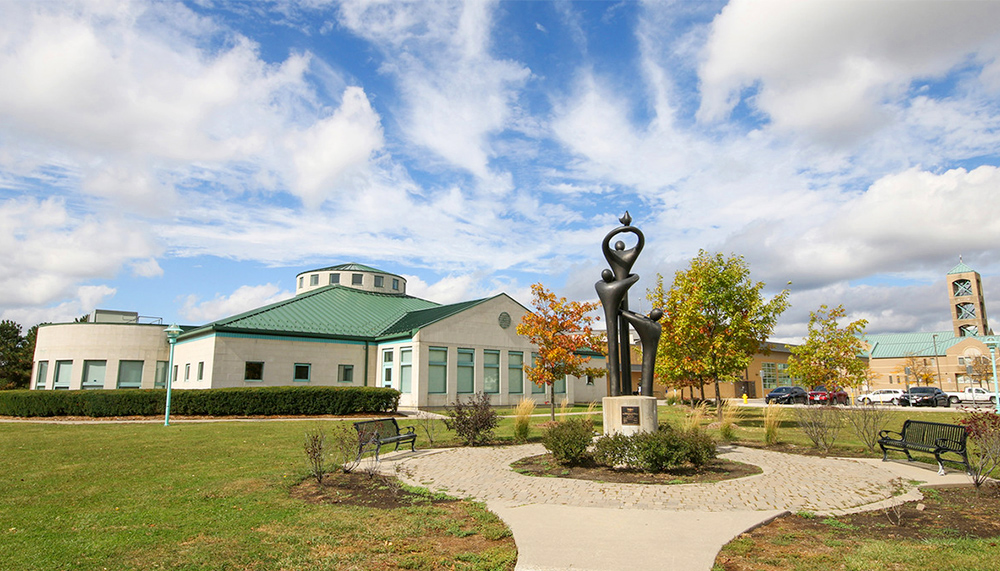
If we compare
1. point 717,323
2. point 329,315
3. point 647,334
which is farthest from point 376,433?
point 329,315

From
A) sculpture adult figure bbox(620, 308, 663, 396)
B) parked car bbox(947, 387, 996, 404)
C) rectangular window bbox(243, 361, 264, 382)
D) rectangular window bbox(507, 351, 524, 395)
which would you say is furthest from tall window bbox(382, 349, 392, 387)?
parked car bbox(947, 387, 996, 404)

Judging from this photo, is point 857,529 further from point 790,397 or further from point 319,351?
point 790,397

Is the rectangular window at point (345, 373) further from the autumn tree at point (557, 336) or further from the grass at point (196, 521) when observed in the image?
the grass at point (196, 521)

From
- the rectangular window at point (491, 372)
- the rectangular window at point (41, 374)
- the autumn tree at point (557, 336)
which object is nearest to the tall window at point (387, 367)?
the rectangular window at point (491, 372)

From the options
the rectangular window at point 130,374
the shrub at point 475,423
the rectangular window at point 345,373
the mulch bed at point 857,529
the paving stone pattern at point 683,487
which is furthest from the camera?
the rectangular window at point 130,374

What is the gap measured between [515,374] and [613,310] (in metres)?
22.2

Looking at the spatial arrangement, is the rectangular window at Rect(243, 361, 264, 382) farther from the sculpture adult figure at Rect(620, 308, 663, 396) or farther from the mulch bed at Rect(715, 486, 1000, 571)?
the mulch bed at Rect(715, 486, 1000, 571)

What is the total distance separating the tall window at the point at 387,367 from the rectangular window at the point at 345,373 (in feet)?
5.65

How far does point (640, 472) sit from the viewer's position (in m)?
9.50

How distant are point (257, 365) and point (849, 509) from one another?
26.4 metres

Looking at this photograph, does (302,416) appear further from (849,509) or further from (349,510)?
(849,509)

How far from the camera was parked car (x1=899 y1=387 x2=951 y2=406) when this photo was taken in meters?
39.1

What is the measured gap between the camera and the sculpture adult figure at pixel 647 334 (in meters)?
11.9

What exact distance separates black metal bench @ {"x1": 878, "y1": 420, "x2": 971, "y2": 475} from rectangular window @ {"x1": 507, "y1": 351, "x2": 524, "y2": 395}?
23.3 m
